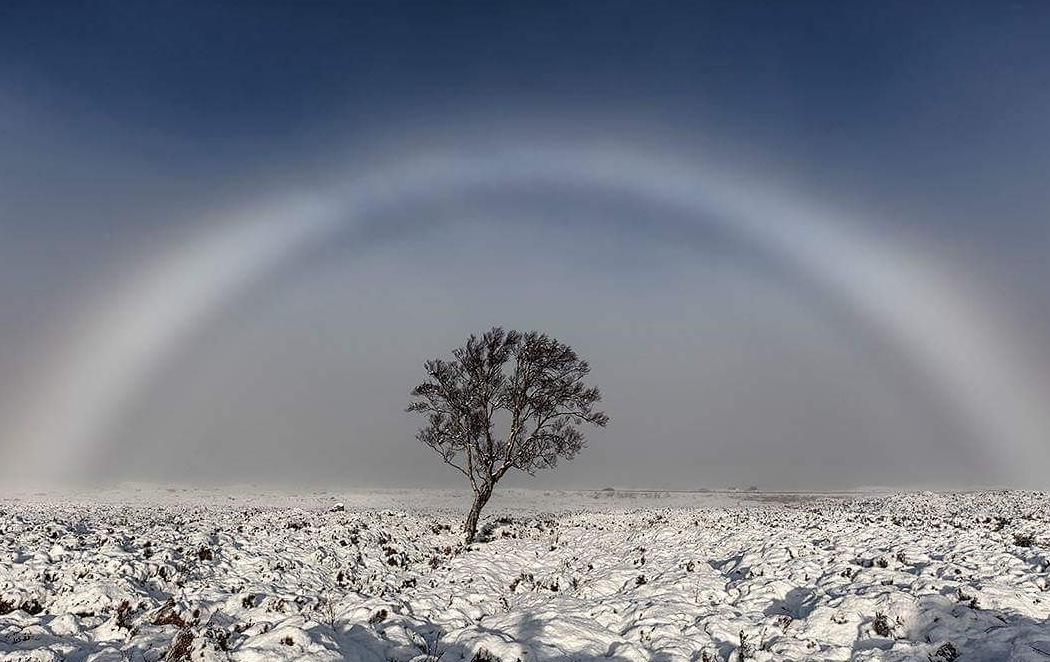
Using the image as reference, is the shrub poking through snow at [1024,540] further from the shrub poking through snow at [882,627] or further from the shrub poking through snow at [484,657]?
the shrub poking through snow at [484,657]

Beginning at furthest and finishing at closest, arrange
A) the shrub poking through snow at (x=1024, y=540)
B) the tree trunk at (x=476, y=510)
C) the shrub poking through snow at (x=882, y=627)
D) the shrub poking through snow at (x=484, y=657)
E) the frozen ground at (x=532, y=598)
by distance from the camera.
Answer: the tree trunk at (x=476, y=510), the shrub poking through snow at (x=1024, y=540), the shrub poking through snow at (x=882, y=627), the frozen ground at (x=532, y=598), the shrub poking through snow at (x=484, y=657)

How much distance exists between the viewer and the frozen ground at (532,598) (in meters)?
8.86

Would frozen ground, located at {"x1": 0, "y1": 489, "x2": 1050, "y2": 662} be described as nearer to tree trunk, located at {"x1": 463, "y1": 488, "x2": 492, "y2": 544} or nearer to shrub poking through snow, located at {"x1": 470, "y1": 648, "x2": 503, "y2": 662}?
shrub poking through snow, located at {"x1": 470, "y1": 648, "x2": 503, "y2": 662}

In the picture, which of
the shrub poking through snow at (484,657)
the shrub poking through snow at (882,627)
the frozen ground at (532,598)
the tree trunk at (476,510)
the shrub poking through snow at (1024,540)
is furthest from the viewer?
the tree trunk at (476,510)

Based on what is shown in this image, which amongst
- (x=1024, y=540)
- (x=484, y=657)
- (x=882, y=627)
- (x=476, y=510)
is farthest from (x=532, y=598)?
(x=476, y=510)

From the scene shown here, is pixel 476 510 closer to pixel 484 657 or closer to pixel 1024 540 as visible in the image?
pixel 484 657

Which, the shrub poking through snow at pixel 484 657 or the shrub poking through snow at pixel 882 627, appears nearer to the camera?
the shrub poking through snow at pixel 484 657

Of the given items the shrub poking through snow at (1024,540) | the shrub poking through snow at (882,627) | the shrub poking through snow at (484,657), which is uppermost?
the shrub poking through snow at (1024,540)

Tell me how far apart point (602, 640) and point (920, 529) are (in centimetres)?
1703

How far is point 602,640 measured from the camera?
9.77 metres

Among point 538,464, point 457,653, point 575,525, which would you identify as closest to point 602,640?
point 457,653

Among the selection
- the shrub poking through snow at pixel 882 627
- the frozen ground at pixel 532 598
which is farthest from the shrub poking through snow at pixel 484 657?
the shrub poking through snow at pixel 882 627

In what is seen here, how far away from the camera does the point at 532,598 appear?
13.9m

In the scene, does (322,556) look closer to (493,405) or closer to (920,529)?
(493,405)
